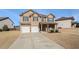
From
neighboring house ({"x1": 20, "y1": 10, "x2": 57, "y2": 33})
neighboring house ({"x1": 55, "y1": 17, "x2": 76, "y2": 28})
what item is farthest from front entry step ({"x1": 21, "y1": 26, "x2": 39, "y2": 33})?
neighboring house ({"x1": 55, "y1": 17, "x2": 76, "y2": 28})

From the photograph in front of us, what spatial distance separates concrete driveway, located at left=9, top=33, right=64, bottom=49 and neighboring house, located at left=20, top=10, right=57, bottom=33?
0.13m

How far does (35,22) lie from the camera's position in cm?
302

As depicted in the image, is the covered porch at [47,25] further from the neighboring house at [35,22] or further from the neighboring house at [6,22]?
the neighboring house at [6,22]

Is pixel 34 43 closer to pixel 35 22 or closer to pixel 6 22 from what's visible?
pixel 35 22

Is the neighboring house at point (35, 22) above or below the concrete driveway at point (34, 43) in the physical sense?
above

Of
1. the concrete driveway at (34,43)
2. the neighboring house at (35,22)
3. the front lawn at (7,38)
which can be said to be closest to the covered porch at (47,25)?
the neighboring house at (35,22)

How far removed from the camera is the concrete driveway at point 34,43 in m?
2.84

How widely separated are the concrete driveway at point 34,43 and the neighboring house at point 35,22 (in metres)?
0.13

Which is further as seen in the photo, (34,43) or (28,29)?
(28,29)

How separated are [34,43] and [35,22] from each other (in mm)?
338

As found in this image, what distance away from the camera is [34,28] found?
3039mm

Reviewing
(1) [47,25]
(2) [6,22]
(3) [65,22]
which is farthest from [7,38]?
(3) [65,22]
